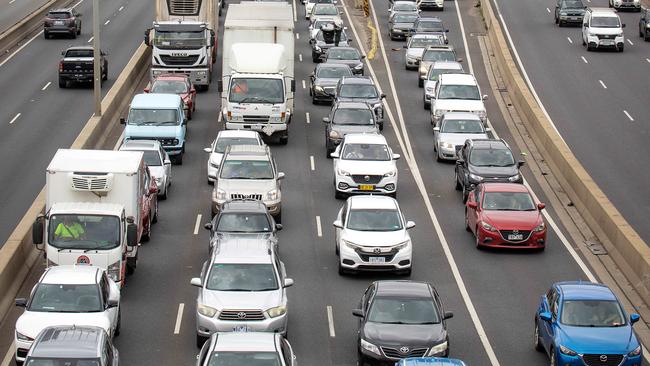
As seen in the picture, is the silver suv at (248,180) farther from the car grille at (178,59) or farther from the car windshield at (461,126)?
the car grille at (178,59)

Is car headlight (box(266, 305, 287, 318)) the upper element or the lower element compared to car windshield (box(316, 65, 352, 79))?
upper

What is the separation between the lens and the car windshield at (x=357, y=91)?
5053 cm

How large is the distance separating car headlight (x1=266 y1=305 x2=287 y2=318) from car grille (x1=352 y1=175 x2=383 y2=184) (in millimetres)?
13461

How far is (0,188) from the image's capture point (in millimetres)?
41406

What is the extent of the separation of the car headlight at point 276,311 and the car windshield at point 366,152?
14381 mm

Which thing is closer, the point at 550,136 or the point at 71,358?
the point at 71,358

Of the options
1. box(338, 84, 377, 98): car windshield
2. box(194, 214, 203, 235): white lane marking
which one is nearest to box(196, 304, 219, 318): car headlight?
box(194, 214, 203, 235): white lane marking

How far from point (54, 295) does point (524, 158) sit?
78.1 feet

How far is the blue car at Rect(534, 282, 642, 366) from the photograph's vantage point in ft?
79.1

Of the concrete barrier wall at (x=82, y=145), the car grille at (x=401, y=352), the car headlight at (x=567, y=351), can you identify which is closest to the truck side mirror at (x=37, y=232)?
the concrete barrier wall at (x=82, y=145)

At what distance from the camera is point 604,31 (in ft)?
219

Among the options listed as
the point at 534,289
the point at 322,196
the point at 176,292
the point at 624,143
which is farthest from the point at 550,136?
the point at 176,292

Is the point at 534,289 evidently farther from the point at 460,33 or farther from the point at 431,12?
the point at 431,12

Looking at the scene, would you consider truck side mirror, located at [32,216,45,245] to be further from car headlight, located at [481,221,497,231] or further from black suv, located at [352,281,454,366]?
car headlight, located at [481,221,497,231]
